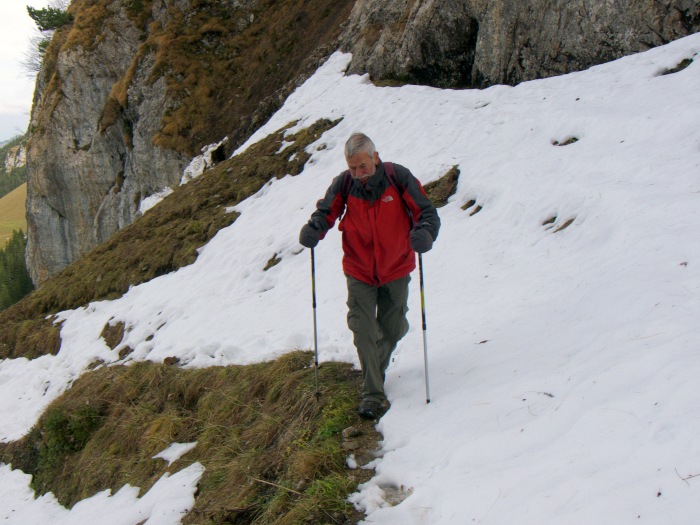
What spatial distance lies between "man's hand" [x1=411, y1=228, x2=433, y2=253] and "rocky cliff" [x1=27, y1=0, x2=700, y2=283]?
9932mm

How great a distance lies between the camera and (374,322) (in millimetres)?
4871

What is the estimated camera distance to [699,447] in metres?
2.83

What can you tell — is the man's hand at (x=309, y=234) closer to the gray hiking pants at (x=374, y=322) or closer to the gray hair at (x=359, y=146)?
the gray hiking pants at (x=374, y=322)

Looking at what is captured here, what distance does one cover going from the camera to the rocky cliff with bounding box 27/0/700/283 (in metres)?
12.6

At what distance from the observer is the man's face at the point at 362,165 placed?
176 inches

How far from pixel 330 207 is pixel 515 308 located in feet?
7.98

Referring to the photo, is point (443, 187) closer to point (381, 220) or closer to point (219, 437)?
point (381, 220)

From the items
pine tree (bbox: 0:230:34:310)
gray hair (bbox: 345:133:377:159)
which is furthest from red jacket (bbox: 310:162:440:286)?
pine tree (bbox: 0:230:34:310)

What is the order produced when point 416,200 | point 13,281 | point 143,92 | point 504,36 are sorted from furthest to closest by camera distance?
1. point 13,281
2. point 143,92
3. point 504,36
4. point 416,200

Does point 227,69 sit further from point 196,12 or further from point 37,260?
point 37,260

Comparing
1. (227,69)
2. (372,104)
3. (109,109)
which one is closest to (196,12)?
(227,69)

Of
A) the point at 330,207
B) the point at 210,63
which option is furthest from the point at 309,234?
the point at 210,63

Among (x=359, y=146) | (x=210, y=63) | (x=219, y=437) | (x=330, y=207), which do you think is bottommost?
(x=219, y=437)

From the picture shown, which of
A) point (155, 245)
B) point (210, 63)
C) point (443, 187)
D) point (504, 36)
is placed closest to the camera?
point (443, 187)
